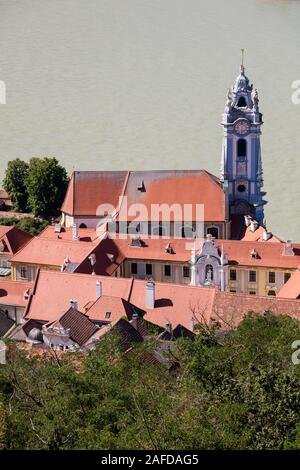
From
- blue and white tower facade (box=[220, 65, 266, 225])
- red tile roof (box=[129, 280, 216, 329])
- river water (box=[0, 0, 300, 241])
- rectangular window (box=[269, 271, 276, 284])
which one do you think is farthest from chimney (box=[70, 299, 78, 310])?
river water (box=[0, 0, 300, 241])

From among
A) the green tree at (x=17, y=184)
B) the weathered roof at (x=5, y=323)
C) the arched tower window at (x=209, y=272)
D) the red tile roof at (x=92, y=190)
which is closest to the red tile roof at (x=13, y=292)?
the weathered roof at (x=5, y=323)

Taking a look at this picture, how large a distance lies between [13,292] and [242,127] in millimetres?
5489

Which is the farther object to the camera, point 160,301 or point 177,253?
point 177,253

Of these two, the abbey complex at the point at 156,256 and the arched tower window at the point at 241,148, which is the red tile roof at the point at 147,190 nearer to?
the abbey complex at the point at 156,256

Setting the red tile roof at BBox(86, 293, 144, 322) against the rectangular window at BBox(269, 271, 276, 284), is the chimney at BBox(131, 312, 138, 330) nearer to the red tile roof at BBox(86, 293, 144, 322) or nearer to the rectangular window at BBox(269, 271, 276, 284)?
the red tile roof at BBox(86, 293, 144, 322)

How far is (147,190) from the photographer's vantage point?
20.4 meters

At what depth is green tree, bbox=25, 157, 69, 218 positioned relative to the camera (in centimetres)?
2328

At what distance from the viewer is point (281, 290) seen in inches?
697

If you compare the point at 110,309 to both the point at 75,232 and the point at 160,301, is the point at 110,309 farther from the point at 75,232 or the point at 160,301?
the point at 75,232

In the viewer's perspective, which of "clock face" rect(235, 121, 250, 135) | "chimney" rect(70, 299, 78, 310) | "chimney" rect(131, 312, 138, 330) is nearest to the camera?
"chimney" rect(131, 312, 138, 330)

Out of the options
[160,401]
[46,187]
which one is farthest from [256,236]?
[160,401]

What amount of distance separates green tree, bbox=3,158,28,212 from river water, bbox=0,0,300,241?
1486 millimetres

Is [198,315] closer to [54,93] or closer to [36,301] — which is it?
[36,301]

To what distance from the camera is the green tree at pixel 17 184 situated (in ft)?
78.7
